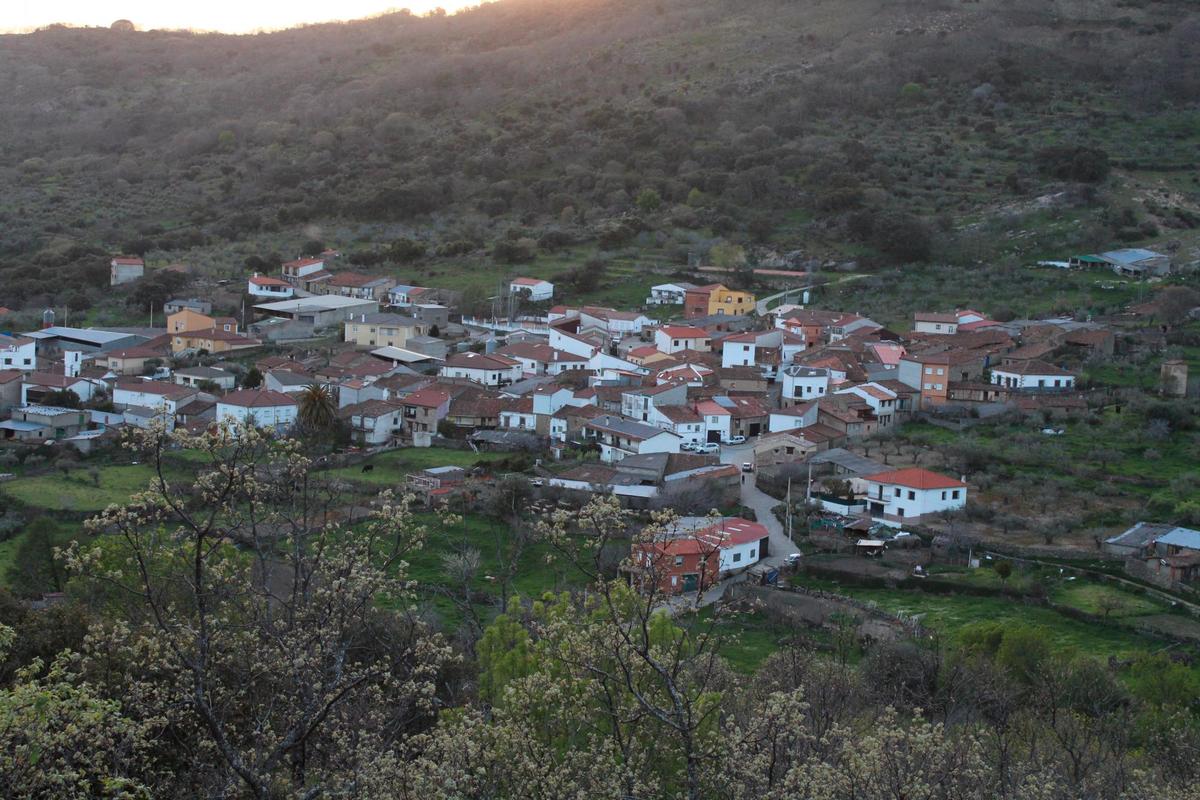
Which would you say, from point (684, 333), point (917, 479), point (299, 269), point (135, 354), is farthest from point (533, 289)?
point (917, 479)

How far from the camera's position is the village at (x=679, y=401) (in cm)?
2198

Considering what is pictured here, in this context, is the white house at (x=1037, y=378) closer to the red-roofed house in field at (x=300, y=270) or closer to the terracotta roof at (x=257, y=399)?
the terracotta roof at (x=257, y=399)

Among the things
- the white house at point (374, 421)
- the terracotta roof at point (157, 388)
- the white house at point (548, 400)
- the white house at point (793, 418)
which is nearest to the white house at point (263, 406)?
the white house at point (374, 421)

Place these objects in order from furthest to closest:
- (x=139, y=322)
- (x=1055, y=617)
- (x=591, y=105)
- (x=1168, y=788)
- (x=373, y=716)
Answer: (x=591, y=105) < (x=139, y=322) < (x=1055, y=617) < (x=1168, y=788) < (x=373, y=716)

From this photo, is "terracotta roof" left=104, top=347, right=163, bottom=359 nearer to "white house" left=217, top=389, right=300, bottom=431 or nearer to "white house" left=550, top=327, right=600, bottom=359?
"white house" left=217, top=389, right=300, bottom=431

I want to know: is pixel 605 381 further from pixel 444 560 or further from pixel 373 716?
pixel 373 716

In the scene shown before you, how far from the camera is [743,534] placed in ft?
69.6

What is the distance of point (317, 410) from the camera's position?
27.3 meters

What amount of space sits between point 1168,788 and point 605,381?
2294 centimetres

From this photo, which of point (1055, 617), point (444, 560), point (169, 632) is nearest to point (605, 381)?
point (444, 560)

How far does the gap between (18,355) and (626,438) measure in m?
16.1

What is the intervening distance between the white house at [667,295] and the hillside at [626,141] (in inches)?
88.9

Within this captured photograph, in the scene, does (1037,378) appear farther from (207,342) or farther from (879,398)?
(207,342)

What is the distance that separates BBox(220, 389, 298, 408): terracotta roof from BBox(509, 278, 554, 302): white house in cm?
1280
